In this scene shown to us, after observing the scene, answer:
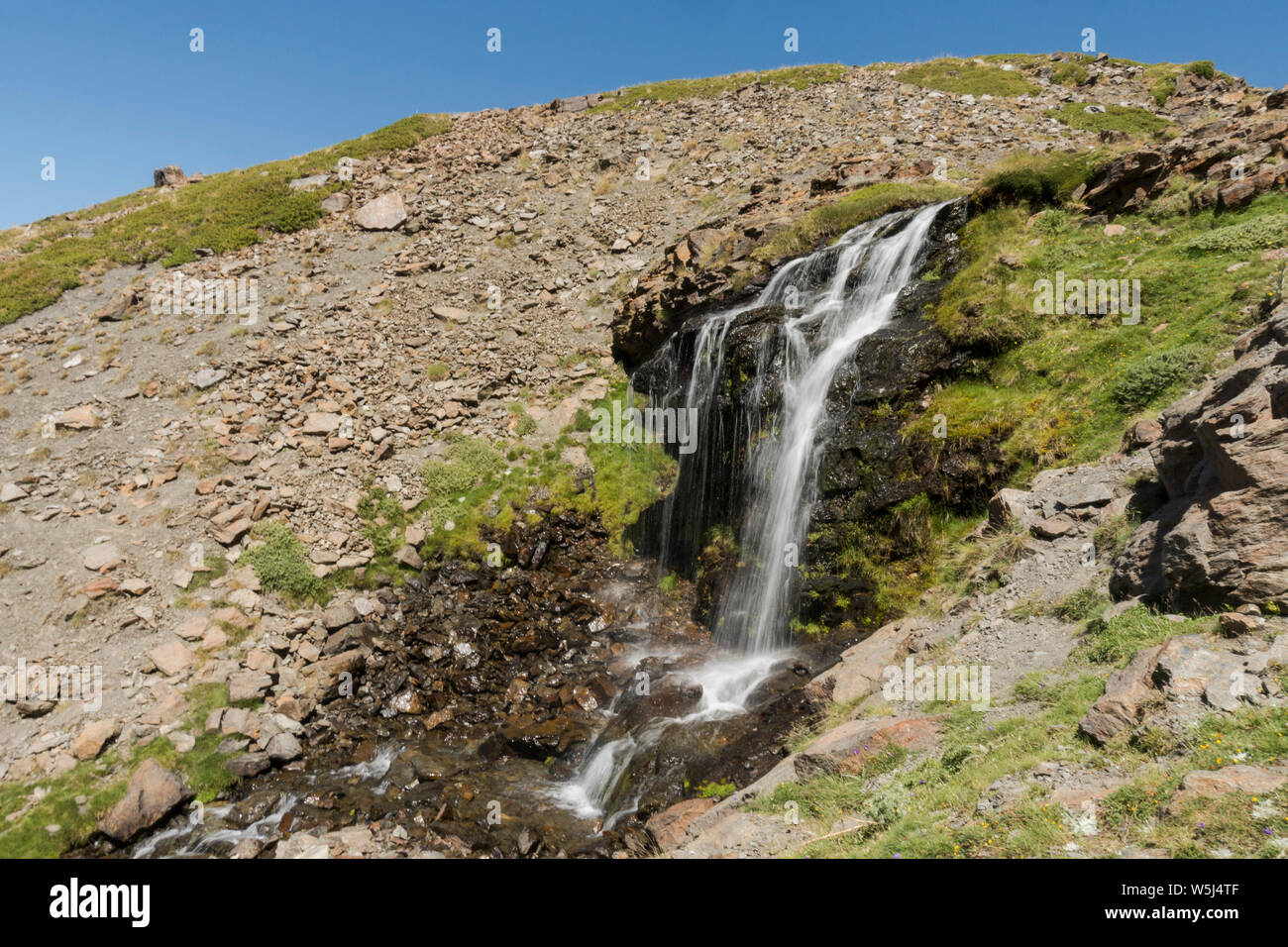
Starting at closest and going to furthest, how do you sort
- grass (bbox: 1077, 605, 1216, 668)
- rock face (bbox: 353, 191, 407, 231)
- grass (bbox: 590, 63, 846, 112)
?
grass (bbox: 1077, 605, 1216, 668)
rock face (bbox: 353, 191, 407, 231)
grass (bbox: 590, 63, 846, 112)

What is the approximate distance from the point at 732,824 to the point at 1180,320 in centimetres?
1207

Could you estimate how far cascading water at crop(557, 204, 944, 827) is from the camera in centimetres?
1202

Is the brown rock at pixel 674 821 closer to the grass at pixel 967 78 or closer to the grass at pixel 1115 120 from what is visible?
the grass at pixel 1115 120

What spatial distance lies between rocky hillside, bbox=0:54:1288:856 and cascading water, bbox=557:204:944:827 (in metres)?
1.01

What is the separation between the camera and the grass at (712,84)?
37.7m

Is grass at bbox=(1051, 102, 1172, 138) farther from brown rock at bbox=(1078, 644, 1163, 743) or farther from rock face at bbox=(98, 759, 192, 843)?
rock face at bbox=(98, 759, 192, 843)

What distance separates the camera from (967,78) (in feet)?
111

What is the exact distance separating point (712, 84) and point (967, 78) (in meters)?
14.8

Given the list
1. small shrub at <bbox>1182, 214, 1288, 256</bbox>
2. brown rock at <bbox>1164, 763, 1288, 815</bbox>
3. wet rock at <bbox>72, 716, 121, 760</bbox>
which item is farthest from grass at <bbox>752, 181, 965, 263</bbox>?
wet rock at <bbox>72, 716, 121, 760</bbox>

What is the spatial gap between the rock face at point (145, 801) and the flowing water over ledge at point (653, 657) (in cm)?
37

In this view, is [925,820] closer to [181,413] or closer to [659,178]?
[181,413]

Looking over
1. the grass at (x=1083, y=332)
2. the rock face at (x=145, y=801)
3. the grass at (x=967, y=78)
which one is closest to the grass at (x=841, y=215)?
the grass at (x=1083, y=332)

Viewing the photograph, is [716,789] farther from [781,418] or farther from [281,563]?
[281,563]

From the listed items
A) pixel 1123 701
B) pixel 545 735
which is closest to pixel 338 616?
pixel 545 735
